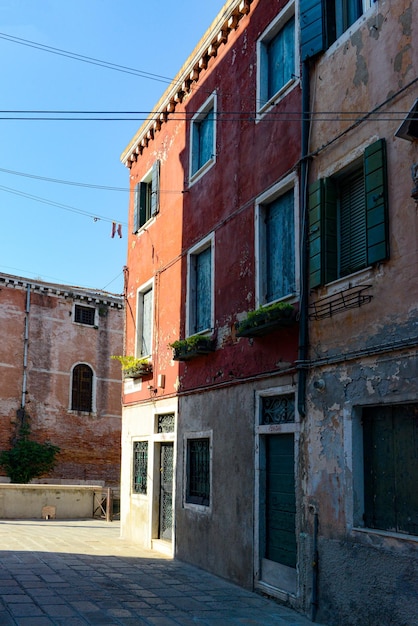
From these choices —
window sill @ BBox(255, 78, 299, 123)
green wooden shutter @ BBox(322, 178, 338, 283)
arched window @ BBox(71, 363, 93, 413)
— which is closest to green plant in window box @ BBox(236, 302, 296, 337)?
green wooden shutter @ BBox(322, 178, 338, 283)

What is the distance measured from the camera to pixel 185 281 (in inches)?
472

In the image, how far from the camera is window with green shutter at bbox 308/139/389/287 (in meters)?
7.04

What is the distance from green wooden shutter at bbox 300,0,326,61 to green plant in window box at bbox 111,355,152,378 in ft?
22.2

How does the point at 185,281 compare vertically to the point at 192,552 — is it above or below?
above

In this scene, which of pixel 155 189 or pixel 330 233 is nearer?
pixel 330 233

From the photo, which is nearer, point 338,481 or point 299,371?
point 338,481

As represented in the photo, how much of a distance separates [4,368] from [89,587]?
18050 millimetres

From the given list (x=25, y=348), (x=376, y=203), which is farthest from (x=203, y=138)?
(x=25, y=348)

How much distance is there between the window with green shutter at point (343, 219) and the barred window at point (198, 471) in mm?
4006

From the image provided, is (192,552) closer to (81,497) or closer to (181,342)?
(181,342)

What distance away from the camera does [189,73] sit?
1249 centimetres

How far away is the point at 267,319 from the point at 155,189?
6.37 m

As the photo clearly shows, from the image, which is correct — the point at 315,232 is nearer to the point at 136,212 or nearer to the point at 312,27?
the point at 312,27

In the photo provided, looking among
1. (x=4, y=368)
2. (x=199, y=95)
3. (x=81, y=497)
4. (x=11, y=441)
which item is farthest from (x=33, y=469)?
(x=199, y=95)
